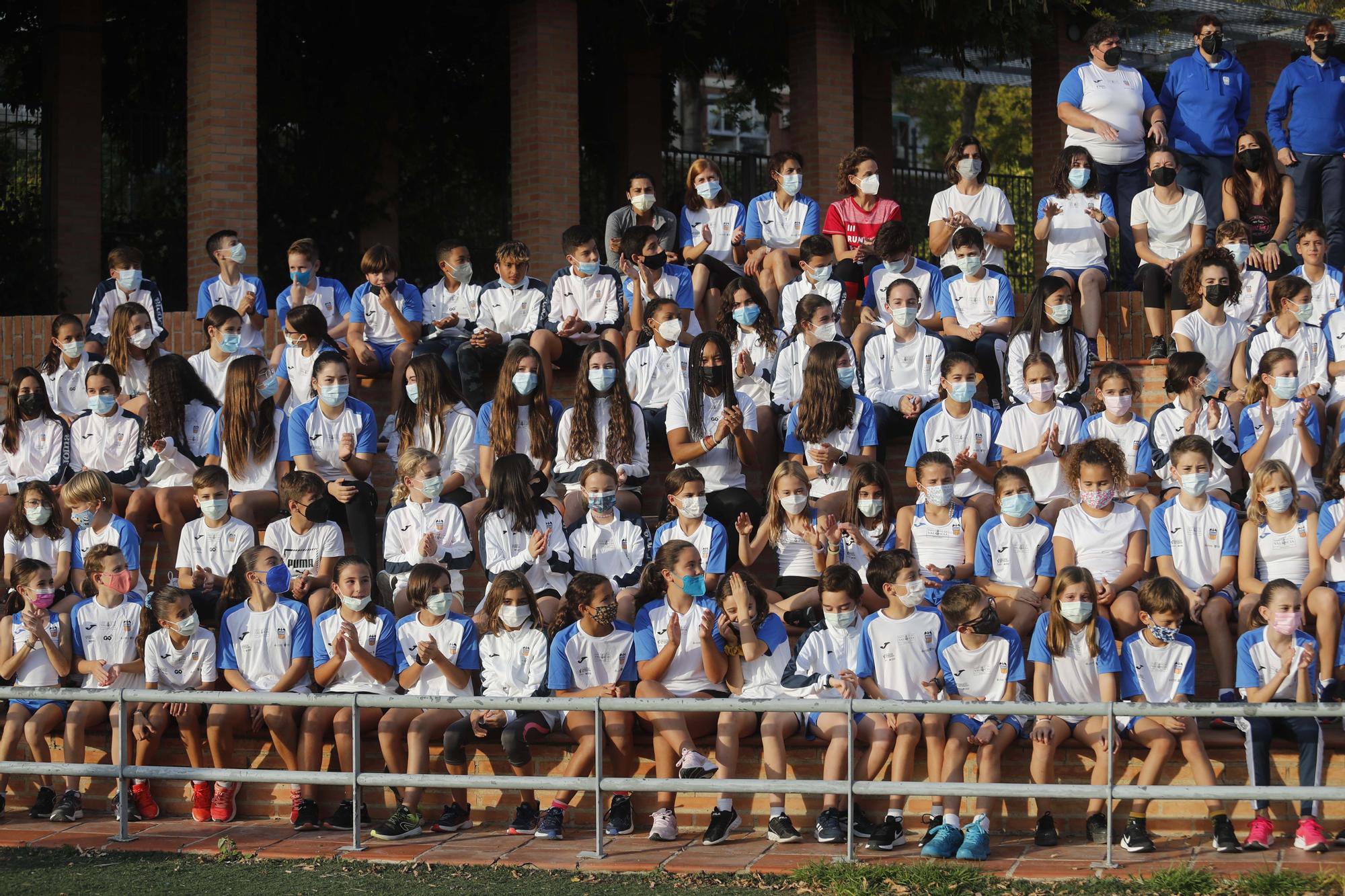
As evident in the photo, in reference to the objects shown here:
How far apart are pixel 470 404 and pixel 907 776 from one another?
4.50 meters

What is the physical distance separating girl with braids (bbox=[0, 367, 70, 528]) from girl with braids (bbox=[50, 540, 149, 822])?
1.59m

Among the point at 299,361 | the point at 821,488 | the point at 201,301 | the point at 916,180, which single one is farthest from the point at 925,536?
the point at 916,180

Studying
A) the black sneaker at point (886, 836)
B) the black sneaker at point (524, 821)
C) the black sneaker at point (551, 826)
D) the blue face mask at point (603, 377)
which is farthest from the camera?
the blue face mask at point (603, 377)

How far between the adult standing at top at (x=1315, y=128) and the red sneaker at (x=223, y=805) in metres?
8.80

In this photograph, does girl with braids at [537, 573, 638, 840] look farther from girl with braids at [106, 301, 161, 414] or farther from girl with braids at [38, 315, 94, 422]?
girl with braids at [38, 315, 94, 422]

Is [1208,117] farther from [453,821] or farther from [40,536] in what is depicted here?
[40,536]

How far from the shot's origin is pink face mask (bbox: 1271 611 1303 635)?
8.59 metres

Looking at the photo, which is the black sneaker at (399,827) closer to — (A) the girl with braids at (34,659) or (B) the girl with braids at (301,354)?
(A) the girl with braids at (34,659)

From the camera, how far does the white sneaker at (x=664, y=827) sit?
862cm

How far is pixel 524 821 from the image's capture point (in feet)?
29.0

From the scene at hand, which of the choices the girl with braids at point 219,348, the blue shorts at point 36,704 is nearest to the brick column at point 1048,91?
the girl with braids at point 219,348

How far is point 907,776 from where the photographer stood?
8.58 m

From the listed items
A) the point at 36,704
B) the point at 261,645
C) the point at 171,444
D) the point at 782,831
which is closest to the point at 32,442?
the point at 171,444

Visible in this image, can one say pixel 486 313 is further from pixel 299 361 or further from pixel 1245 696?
pixel 1245 696
